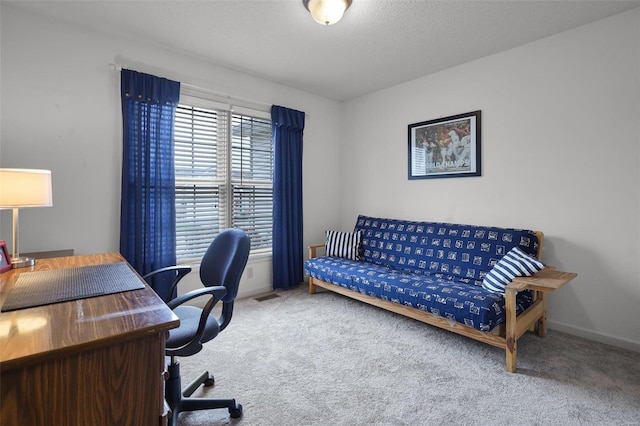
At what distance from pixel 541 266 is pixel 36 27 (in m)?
4.13

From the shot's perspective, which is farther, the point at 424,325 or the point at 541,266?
the point at 424,325

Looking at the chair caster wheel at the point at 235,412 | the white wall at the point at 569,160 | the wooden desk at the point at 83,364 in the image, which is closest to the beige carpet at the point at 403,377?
the chair caster wheel at the point at 235,412

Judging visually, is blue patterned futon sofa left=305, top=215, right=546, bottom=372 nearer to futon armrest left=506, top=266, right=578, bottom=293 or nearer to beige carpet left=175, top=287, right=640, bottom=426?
futon armrest left=506, top=266, right=578, bottom=293

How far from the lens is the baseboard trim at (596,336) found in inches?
90.0

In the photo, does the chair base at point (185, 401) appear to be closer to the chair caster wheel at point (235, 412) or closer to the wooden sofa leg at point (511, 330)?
the chair caster wheel at point (235, 412)

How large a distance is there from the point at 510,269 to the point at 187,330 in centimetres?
219

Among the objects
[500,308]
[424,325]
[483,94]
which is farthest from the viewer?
[483,94]

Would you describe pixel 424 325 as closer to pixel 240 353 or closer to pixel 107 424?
pixel 240 353

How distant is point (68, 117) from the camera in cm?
243

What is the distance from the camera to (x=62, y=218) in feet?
7.96

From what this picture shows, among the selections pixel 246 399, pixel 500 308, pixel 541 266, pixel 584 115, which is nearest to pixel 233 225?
pixel 246 399

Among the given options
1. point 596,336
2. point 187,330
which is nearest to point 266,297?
point 187,330

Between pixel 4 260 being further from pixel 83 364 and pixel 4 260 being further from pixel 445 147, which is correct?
pixel 445 147

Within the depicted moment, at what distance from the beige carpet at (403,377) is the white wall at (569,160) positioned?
41cm
